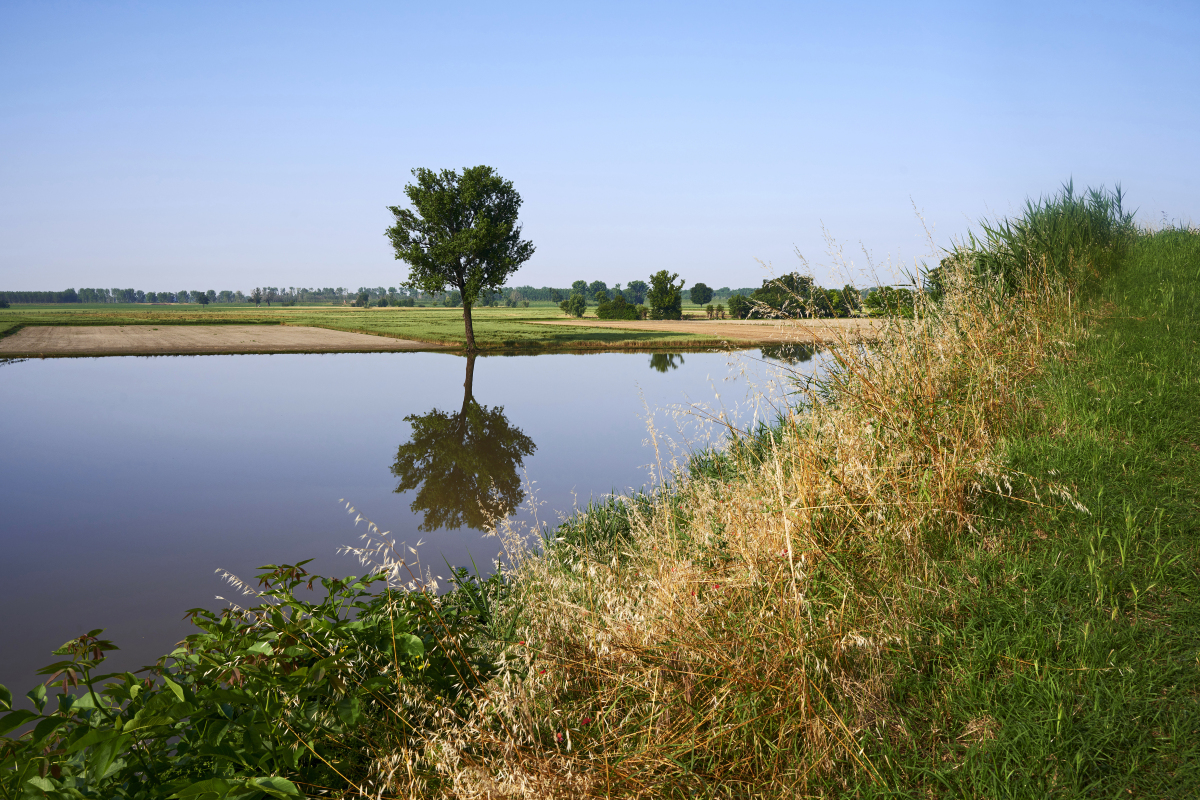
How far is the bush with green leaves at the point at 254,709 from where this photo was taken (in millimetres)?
1840

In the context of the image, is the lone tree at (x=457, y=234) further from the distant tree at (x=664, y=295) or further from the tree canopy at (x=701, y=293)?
the tree canopy at (x=701, y=293)

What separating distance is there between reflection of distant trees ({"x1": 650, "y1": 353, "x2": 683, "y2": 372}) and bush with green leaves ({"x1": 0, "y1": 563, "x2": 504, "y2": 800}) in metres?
27.5

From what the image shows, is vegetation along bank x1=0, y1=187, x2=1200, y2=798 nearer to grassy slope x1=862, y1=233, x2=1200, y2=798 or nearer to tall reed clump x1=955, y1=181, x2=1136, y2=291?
grassy slope x1=862, y1=233, x2=1200, y2=798

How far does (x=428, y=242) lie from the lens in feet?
123

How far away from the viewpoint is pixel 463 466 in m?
13.6

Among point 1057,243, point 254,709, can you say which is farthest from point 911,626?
point 1057,243

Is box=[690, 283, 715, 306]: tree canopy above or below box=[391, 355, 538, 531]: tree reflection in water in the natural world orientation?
above

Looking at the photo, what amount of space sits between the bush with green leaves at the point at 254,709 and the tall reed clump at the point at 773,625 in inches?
12.7

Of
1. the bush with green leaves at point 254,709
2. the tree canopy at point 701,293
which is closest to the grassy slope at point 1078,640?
the bush with green leaves at point 254,709

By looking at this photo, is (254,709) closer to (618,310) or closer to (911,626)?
(911,626)

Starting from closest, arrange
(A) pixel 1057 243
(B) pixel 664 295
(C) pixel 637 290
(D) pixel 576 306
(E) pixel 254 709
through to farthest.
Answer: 1. (E) pixel 254 709
2. (A) pixel 1057 243
3. (B) pixel 664 295
4. (D) pixel 576 306
5. (C) pixel 637 290

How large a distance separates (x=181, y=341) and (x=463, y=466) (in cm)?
4242

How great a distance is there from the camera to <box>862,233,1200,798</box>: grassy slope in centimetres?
223

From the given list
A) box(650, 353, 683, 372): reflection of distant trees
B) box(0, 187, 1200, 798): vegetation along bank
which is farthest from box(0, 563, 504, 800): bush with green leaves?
box(650, 353, 683, 372): reflection of distant trees
